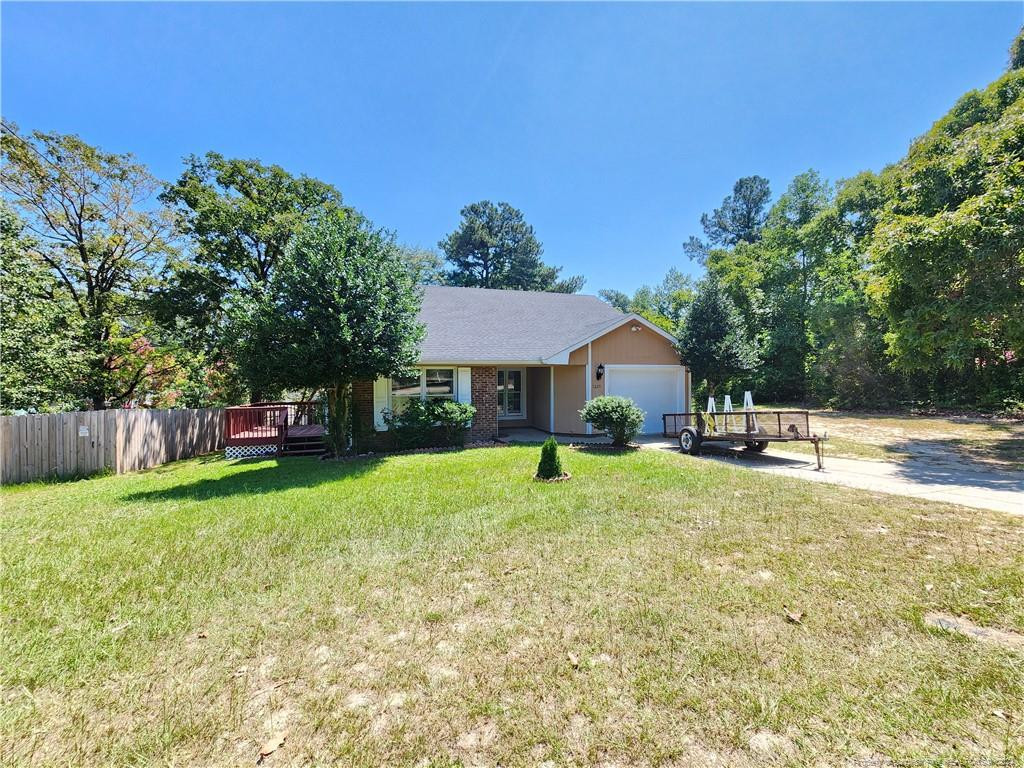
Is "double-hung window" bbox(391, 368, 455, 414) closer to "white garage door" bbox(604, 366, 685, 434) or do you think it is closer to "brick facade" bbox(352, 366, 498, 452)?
"brick facade" bbox(352, 366, 498, 452)

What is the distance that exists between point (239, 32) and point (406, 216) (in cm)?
2361

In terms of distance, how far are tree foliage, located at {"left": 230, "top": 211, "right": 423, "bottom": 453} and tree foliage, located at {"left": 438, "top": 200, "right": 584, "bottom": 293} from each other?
29588mm

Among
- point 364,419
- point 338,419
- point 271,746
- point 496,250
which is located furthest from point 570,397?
point 496,250

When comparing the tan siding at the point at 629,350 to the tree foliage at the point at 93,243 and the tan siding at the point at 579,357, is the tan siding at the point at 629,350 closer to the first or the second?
the tan siding at the point at 579,357

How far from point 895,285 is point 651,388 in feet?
22.9

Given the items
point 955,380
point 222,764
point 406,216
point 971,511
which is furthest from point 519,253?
point 222,764

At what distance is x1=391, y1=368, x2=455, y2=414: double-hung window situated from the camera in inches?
468

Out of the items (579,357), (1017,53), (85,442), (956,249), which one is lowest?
(85,442)

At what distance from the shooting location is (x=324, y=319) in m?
8.86

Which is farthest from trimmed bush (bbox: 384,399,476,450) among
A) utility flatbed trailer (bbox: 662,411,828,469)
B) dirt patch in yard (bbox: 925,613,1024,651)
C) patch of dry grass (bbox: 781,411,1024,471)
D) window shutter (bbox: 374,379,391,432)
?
dirt patch in yard (bbox: 925,613,1024,651)

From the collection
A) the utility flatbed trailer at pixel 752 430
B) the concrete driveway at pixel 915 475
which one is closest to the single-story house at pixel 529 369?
the utility flatbed trailer at pixel 752 430

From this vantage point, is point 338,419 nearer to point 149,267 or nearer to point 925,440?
point 149,267

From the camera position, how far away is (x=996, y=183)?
958cm

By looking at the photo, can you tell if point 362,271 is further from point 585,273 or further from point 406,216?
point 585,273
